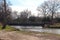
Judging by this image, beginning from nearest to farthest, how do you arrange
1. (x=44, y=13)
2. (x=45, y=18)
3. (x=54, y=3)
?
1. (x=54, y=3)
2. (x=44, y=13)
3. (x=45, y=18)

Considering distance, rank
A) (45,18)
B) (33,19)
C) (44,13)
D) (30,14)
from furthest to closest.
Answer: (30,14) → (33,19) → (45,18) → (44,13)

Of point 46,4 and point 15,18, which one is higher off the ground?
point 46,4

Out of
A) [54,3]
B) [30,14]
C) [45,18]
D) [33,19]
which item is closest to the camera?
[54,3]

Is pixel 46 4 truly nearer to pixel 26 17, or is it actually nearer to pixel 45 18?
pixel 45 18

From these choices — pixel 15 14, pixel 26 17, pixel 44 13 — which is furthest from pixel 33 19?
pixel 44 13

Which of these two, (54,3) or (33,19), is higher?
(54,3)

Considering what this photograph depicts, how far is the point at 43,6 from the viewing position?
8625 cm

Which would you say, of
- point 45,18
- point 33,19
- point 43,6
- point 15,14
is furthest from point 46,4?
point 15,14

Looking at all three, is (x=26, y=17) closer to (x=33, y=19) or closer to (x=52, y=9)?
(x=33, y=19)

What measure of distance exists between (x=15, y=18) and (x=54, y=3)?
4410cm

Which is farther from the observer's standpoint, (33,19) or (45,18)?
(33,19)

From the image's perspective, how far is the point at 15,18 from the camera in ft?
398

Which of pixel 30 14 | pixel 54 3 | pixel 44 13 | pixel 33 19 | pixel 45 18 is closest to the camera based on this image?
pixel 54 3

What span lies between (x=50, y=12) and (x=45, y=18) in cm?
1222
